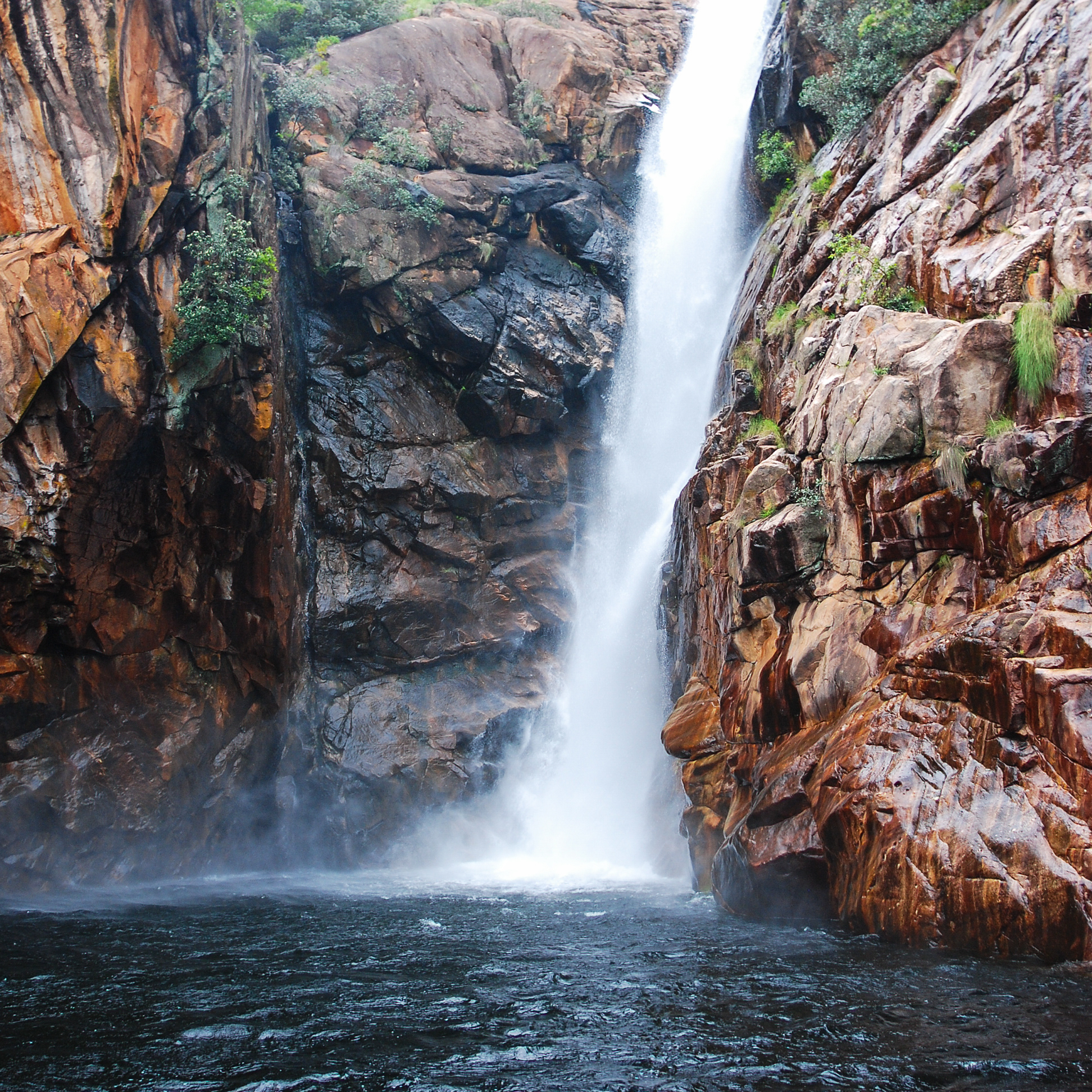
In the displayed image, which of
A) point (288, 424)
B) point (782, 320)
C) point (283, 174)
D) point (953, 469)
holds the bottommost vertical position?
point (953, 469)

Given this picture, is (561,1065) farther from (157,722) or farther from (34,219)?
(34,219)

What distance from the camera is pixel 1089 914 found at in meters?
7.45

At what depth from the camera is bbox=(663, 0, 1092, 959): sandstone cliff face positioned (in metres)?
8.51

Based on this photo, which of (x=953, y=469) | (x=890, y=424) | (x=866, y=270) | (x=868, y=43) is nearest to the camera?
(x=953, y=469)

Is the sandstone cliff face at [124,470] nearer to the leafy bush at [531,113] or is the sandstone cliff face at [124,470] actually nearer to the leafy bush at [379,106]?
the leafy bush at [379,106]

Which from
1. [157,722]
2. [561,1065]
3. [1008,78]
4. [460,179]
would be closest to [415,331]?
[460,179]

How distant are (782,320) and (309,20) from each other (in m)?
20.2

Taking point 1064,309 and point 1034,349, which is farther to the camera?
point 1064,309

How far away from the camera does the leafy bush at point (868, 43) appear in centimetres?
1747

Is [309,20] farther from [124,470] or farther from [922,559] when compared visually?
[922,559]

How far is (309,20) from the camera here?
2688 cm

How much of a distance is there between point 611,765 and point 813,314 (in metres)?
11.5

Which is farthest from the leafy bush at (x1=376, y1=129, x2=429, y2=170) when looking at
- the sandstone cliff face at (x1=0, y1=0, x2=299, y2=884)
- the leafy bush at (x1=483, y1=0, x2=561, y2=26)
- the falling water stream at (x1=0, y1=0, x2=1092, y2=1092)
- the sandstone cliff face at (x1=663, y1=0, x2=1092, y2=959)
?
the falling water stream at (x1=0, y1=0, x2=1092, y2=1092)

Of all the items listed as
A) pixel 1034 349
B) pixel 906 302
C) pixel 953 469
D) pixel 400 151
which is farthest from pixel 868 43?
pixel 953 469
